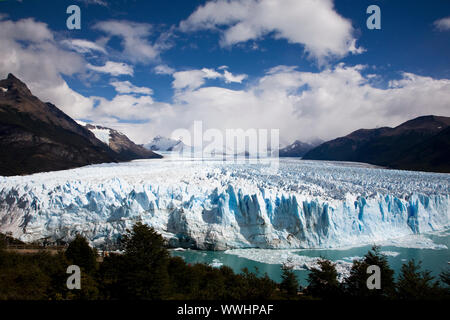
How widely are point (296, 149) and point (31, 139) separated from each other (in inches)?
4211

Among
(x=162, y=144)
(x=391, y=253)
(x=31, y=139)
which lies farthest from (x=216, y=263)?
(x=162, y=144)

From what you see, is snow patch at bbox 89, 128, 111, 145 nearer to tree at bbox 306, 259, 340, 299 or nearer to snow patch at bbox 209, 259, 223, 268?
snow patch at bbox 209, 259, 223, 268

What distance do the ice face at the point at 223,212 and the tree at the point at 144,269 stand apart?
9.23 meters

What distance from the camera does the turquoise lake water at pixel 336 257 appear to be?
13961 mm

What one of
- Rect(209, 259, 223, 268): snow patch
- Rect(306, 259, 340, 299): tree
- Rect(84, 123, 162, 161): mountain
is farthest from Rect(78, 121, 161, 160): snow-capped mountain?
Rect(306, 259, 340, 299): tree

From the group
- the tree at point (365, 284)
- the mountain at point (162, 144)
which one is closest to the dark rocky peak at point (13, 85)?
the mountain at point (162, 144)

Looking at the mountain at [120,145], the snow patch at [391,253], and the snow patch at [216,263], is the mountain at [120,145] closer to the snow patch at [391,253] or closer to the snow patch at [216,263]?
the snow patch at [216,263]

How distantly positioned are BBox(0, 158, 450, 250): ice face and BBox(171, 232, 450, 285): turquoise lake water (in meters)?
0.90

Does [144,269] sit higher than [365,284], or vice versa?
[144,269]

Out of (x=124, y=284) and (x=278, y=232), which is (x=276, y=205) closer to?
(x=278, y=232)

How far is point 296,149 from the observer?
130m

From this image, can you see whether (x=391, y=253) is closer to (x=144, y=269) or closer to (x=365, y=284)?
(x=365, y=284)

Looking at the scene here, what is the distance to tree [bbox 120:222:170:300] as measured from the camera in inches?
303

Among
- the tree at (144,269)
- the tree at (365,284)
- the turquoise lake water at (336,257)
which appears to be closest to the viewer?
the tree at (144,269)
